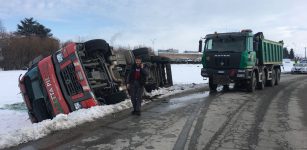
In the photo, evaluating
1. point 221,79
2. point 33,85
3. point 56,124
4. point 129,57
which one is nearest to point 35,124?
point 56,124

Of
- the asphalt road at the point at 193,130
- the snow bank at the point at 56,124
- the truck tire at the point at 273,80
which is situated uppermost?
the truck tire at the point at 273,80

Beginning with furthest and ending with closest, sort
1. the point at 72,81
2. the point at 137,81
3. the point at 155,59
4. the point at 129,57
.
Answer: the point at 155,59 < the point at 129,57 < the point at 72,81 < the point at 137,81

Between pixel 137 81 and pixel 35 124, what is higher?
pixel 137 81

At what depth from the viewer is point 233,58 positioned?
1670 centimetres

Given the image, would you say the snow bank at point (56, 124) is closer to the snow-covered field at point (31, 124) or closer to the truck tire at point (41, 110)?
the snow-covered field at point (31, 124)

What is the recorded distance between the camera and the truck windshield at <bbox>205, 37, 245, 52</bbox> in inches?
661

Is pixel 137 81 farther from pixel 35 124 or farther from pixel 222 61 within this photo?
pixel 222 61

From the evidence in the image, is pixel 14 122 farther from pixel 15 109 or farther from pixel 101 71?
pixel 101 71

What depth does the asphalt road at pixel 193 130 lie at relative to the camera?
7.18 m

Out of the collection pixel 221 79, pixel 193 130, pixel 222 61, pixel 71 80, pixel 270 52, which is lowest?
pixel 193 130

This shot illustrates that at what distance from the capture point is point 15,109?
1641cm

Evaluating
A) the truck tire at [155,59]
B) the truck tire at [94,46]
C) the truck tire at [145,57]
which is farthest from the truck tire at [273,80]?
the truck tire at [94,46]

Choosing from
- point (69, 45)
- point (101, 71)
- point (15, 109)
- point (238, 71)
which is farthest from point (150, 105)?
point (15, 109)

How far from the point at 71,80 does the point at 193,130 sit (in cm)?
378
